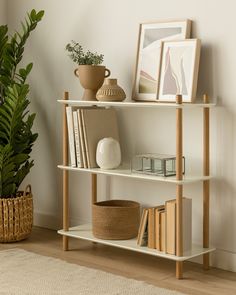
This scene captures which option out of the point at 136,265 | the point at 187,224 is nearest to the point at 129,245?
the point at 136,265

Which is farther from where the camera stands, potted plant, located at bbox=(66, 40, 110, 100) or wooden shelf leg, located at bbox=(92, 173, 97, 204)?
wooden shelf leg, located at bbox=(92, 173, 97, 204)

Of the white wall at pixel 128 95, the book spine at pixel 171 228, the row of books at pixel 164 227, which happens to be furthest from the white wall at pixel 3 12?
the book spine at pixel 171 228

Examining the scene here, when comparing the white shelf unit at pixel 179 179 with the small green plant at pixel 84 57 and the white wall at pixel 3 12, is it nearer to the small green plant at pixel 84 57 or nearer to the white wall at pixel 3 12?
the small green plant at pixel 84 57

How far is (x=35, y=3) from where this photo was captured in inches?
165

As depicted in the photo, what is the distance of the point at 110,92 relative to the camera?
11.2ft

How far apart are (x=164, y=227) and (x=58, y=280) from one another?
0.57 m

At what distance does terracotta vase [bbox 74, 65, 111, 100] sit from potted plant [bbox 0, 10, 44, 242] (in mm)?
424

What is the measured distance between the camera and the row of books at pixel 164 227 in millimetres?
3158

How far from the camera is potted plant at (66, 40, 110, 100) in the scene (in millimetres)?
3536

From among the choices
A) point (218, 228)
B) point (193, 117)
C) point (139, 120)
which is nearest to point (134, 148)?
point (139, 120)

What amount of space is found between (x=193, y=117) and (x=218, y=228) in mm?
580

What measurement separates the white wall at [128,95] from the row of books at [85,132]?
20 cm

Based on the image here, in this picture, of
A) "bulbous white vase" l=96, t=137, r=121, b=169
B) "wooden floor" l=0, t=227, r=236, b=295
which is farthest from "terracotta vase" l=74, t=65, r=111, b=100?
"wooden floor" l=0, t=227, r=236, b=295

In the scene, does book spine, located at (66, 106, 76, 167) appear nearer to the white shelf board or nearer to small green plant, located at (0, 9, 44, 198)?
the white shelf board
